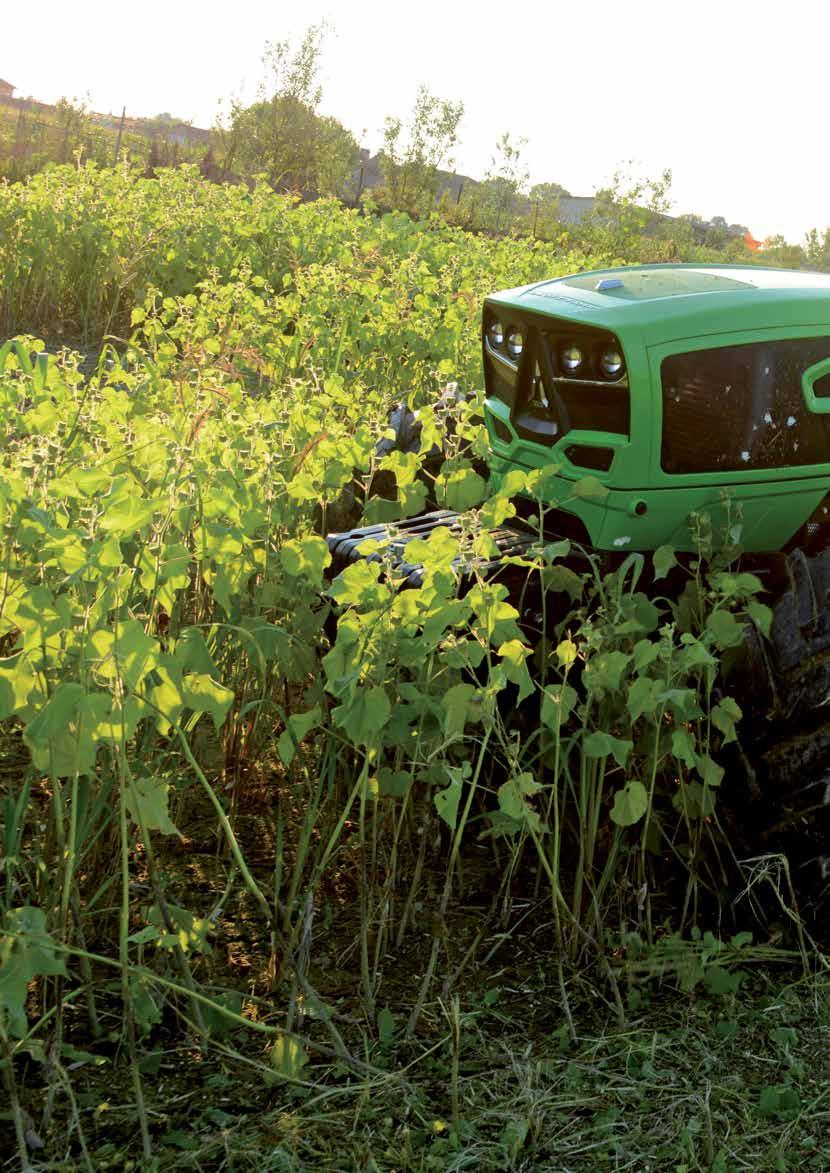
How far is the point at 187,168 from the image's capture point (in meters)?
14.6

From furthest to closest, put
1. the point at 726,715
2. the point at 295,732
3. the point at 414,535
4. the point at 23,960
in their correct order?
the point at 414,535, the point at 726,715, the point at 295,732, the point at 23,960

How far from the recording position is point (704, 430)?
305 centimetres

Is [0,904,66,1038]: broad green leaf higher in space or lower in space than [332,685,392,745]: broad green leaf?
lower

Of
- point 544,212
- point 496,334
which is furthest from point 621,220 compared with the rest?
point 496,334

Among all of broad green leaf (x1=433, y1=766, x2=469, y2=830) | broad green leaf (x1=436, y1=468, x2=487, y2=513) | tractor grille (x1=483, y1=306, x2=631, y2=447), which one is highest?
tractor grille (x1=483, y1=306, x2=631, y2=447)

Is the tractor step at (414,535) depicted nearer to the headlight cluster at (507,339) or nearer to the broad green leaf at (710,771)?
the headlight cluster at (507,339)

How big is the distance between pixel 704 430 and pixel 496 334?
78 cm

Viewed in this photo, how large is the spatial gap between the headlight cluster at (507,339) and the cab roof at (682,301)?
0.27ft

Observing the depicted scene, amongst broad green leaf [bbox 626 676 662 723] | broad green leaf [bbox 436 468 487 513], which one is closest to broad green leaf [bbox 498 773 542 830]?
broad green leaf [bbox 626 676 662 723]

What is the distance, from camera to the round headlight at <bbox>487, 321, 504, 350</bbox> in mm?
3570

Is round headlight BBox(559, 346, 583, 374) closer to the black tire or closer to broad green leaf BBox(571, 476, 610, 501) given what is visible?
broad green leaf BBox(571, 476, 610, 501)

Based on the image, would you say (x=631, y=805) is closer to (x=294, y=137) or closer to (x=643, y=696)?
(x=643, y=696)

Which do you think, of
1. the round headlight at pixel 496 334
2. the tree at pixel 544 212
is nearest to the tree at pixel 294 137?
the tree at pixel 544 212

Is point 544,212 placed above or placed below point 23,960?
A: above
